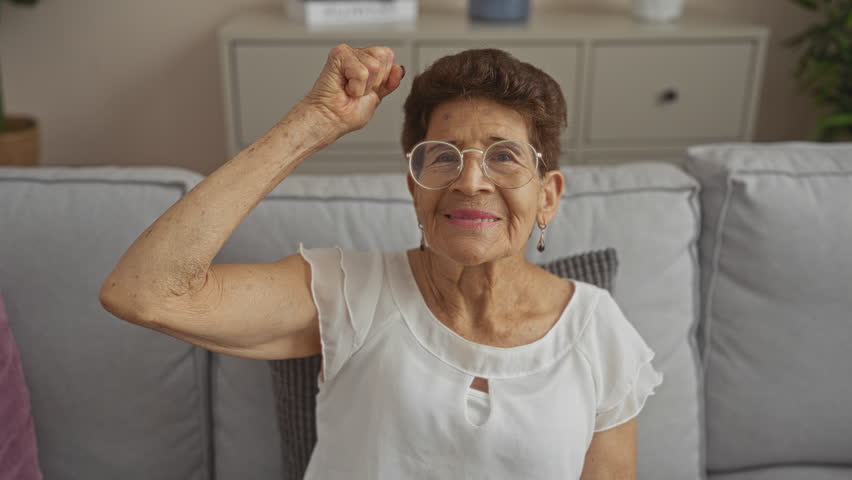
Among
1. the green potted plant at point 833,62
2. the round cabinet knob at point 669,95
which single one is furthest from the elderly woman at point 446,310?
Result: the green potted plant at point 833,62

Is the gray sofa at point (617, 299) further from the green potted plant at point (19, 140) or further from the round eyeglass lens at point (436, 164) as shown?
the green potted plant at point (19, 140)

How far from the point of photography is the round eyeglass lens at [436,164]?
1.07m

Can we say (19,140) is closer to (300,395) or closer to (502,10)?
(502,10)

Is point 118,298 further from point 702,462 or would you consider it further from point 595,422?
point 702,462

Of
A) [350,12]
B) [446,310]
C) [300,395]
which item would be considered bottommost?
[300,395]

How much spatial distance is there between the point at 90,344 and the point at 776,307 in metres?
1.15

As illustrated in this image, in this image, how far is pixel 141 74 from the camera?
126 inches

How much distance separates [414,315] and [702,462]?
653 mm

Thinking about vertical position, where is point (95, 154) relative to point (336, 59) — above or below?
below

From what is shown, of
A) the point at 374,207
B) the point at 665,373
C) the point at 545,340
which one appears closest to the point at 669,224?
the point at 665,373

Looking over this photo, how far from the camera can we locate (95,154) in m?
3.33

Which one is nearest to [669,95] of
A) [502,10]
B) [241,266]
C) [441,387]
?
[502,10]

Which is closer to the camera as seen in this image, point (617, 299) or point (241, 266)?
point (241, 266)

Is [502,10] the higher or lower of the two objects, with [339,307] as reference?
higher
